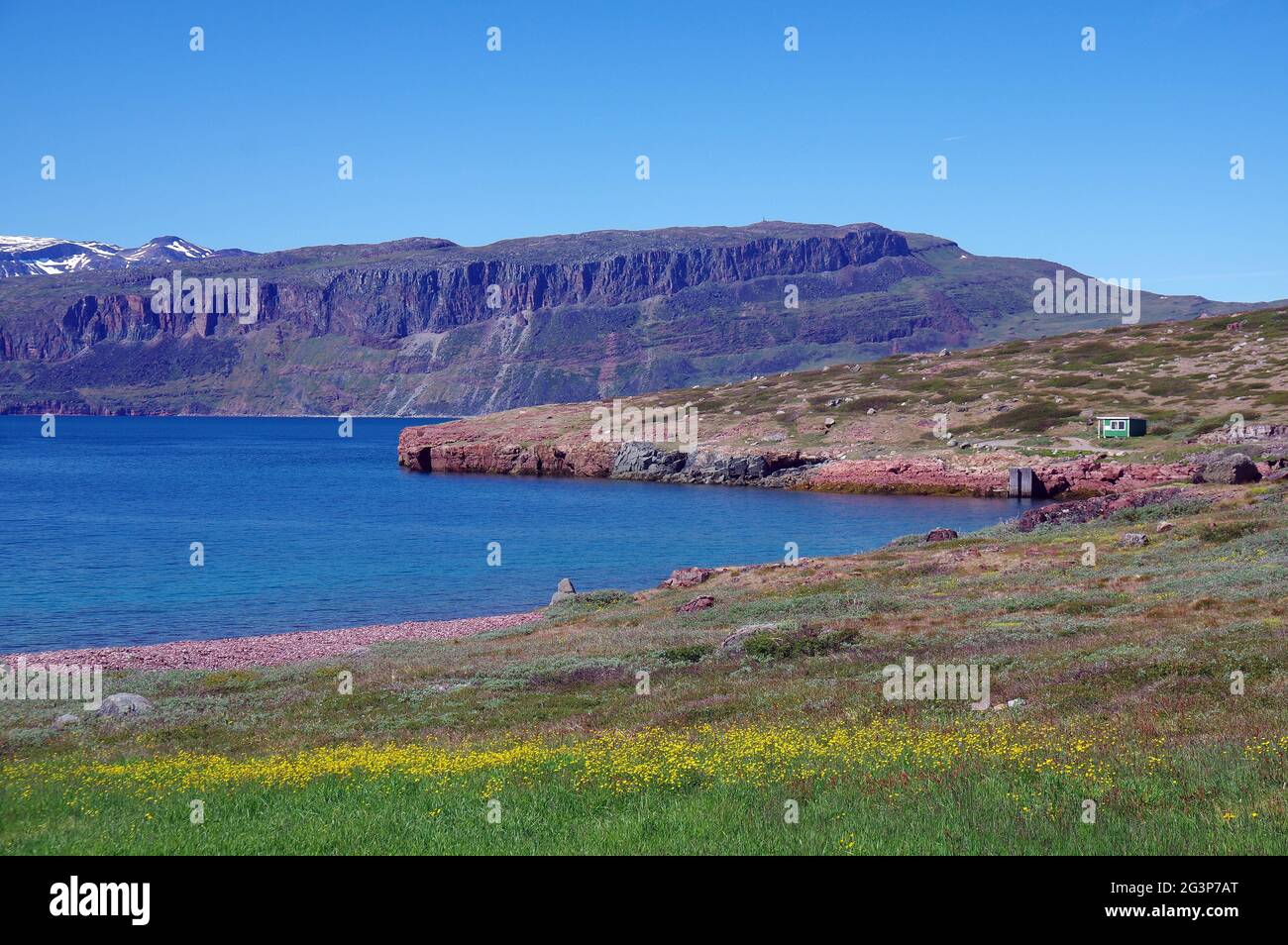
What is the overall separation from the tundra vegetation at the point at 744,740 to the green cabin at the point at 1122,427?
211 feet

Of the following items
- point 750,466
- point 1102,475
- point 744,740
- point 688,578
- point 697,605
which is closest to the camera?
point 744,740

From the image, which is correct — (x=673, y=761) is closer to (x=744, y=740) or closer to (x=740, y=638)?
(x=744, y=740)

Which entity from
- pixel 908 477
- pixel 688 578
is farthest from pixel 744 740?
pixel 908 477

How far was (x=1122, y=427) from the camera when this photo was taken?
95.6 m

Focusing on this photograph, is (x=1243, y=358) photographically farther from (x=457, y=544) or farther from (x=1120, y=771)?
(x=1120, y=771)

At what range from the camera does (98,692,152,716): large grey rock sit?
2331 centimetres

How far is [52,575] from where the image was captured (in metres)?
53.6

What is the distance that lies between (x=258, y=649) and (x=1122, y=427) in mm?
83771

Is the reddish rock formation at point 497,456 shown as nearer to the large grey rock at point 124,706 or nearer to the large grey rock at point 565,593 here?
the large grey rock at point 565,593

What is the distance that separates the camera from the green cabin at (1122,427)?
95.2 m

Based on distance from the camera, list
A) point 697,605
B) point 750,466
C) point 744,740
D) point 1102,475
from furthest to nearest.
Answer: point 750,466 < point 1102,475 < point 697,605 < point 744,740

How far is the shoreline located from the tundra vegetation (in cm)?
314

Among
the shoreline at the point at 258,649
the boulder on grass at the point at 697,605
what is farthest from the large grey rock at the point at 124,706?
the boulder on grass at the point at 697,605
